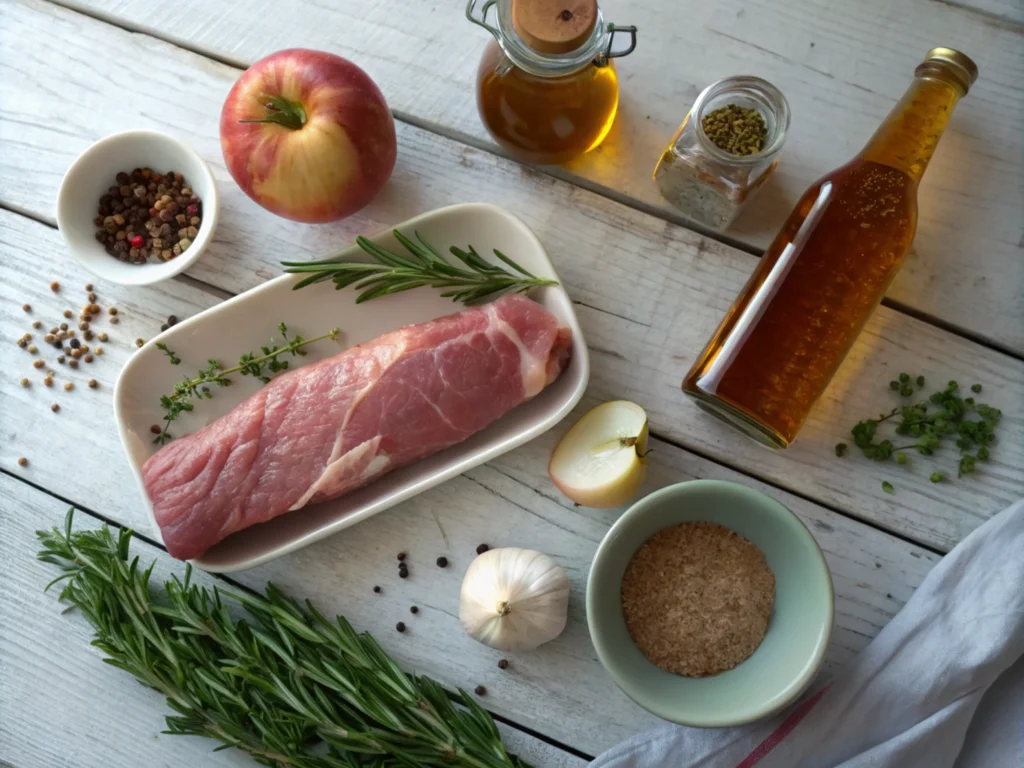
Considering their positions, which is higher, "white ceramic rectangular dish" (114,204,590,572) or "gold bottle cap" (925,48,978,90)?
"gold bottle cap" (925,48,978,90)

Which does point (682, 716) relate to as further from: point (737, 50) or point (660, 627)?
point (737, 50)

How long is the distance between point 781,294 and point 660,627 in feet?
1.73

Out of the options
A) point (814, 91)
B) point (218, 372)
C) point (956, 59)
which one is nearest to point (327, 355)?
point (218, 372)

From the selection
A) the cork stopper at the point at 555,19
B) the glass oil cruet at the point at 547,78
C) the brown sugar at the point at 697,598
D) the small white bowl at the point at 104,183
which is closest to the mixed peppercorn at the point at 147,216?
the small white bowl at the point at 104,183

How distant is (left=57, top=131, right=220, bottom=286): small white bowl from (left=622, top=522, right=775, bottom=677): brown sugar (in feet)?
2.85

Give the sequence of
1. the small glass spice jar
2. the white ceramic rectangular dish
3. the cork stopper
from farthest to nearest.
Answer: the white ceramic rectangular dish < the small glass spice jar < the cork stopper

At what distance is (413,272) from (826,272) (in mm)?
609

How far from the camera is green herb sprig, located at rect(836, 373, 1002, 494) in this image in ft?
4.23

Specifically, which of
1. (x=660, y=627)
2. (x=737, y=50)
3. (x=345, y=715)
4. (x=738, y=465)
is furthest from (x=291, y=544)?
(x=737, y=50)

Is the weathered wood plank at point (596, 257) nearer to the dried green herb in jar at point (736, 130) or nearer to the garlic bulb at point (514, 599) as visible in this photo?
the dried green herb in jar at point (736, 130)

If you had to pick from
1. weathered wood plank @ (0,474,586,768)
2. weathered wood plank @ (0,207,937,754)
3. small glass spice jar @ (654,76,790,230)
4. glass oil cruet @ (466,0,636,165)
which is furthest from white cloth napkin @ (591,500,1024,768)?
glass oil cruet @ (466,0,636,165)

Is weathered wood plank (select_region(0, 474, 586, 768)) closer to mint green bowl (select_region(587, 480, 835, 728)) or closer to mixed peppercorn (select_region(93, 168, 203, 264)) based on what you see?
mixed peppercorn (select_region(93, 168, 203, 264))

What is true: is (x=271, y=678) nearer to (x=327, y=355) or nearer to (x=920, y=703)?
(x=327, y=355)

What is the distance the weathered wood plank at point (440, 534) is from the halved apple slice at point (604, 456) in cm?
5
